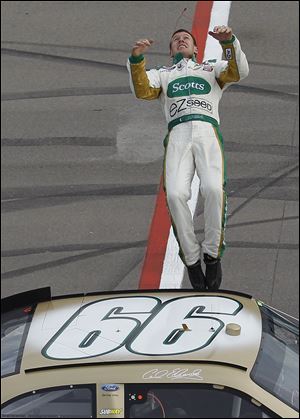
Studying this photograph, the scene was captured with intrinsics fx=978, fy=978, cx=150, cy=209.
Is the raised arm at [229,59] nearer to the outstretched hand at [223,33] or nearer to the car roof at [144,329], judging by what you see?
the outstretched hand at [223,33]

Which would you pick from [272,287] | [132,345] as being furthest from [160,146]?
[132,345]

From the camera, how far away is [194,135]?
966 cm

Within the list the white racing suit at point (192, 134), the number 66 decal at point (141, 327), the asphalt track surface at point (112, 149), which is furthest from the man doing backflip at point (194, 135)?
the number 66 decal at point (141, 327)

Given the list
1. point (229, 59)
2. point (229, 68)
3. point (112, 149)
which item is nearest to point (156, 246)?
point (112, 149)

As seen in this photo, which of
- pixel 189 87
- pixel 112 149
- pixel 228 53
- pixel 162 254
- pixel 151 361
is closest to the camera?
pixel 151 361

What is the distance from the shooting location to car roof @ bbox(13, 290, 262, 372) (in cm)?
710

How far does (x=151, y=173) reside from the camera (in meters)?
12.4

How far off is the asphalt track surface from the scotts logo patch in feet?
4.92

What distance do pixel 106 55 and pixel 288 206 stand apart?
4153mm

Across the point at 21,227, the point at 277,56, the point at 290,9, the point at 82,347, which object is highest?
the point at 290,9

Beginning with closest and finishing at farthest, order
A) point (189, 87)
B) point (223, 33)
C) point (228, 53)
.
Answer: point (223, 33) < point (228, 53) < point (189, 87)

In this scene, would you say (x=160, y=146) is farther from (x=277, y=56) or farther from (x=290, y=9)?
(x=290, y=9)
